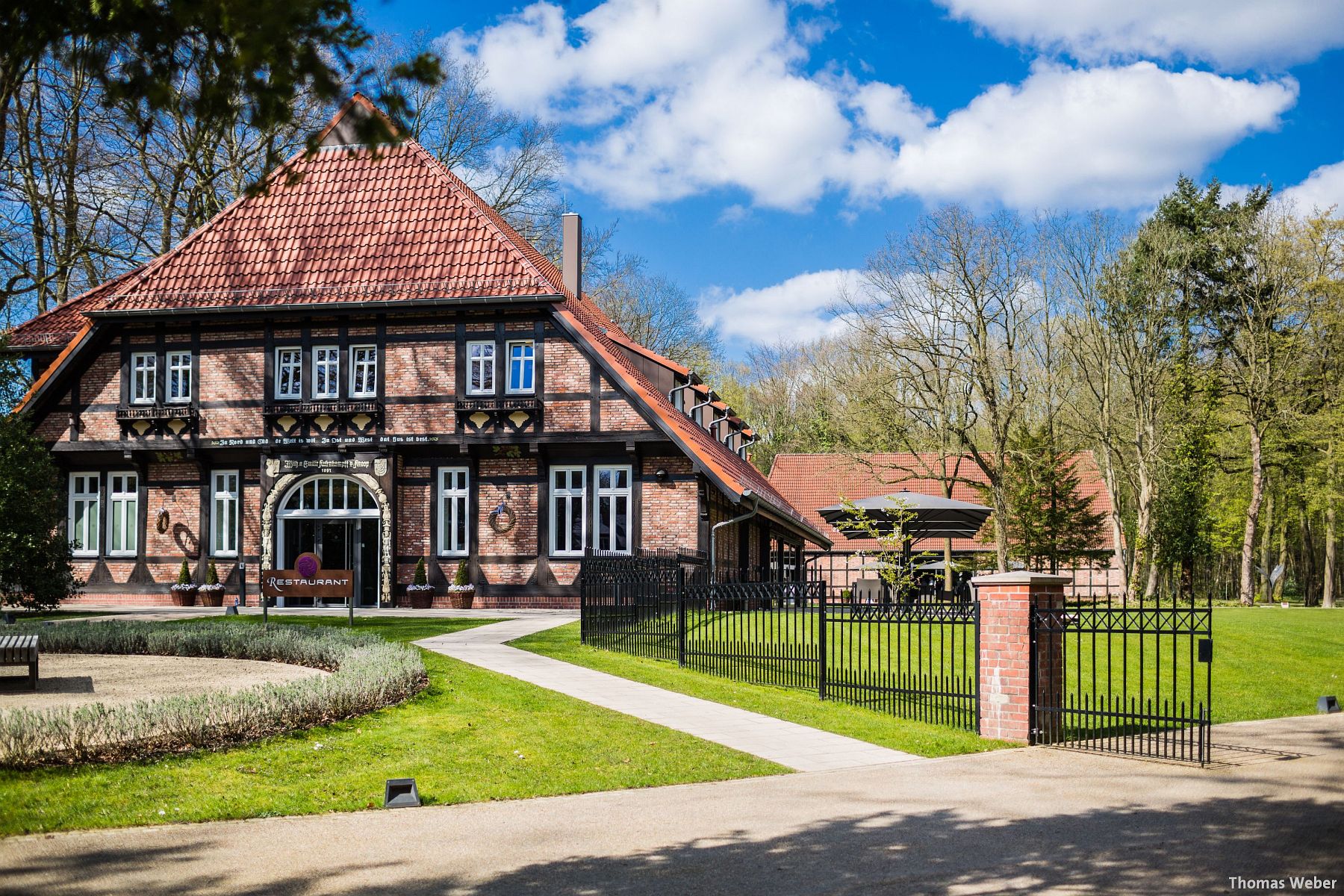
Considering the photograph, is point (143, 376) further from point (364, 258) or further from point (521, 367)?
point (521, 367)

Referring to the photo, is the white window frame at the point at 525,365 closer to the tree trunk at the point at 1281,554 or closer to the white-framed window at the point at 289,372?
the white-framed window at the point at 289,372

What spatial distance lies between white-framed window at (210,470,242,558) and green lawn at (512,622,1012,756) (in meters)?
13.3

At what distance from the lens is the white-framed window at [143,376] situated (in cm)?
2864

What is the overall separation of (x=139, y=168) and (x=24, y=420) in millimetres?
14080

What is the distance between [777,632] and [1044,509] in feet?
87.6

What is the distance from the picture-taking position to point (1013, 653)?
11219mm

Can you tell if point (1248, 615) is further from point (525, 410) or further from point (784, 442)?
point (784, 442)

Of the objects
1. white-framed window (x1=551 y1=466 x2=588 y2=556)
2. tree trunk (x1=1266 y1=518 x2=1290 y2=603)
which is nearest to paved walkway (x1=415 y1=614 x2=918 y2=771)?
white-framed window (x1=551 y1=466 x2=588 y2=556)

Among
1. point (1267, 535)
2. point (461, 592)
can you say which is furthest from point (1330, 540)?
point (461, 592)

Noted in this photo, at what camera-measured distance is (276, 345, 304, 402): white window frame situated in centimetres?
2816

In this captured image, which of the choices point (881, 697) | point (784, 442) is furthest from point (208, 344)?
point (784, 442)

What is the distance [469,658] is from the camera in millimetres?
15133

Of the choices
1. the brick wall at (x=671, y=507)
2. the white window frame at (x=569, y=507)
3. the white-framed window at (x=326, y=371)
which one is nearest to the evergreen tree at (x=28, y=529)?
the white-framed window at (x=326, y=371)

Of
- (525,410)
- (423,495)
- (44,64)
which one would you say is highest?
(44,64)
